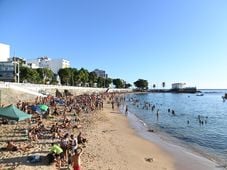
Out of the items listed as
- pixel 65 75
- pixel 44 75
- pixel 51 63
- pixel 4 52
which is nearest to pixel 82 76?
pixel 65 75

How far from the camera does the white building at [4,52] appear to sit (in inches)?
4308

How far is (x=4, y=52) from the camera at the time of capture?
111 metres

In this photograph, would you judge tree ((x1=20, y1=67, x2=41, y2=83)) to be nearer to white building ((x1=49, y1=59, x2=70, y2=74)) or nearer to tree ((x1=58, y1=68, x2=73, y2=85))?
tree ((x1=58, y1=68, x2=73, y2=85))

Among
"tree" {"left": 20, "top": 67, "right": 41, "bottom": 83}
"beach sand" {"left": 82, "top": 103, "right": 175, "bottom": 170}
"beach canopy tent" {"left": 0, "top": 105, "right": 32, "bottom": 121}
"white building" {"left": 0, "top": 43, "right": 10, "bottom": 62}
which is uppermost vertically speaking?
"white building" {"left": 0, "top": 43, "right": 10, "bottom": 62}

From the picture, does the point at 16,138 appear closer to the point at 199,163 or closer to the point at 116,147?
the point at 116,147

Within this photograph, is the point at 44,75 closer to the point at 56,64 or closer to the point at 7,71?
the point at 7,71

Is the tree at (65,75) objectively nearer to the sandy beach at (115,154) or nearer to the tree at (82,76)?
the tree at (82,76)

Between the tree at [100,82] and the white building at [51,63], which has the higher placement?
the white building at [51,63]

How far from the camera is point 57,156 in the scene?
48.8ft

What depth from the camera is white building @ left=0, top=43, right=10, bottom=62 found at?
109412 millimetres

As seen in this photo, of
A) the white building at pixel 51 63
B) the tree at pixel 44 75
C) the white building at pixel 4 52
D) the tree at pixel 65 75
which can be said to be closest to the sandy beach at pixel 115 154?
the tree at pixel 44 75

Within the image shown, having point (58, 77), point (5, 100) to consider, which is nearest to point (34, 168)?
point (5, 100)

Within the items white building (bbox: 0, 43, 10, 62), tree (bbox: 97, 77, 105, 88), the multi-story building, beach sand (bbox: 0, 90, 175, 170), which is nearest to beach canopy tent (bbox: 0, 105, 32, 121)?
beach sand (bbox: 0, 90, 175, 170)

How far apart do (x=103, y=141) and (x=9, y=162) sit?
9194mm
